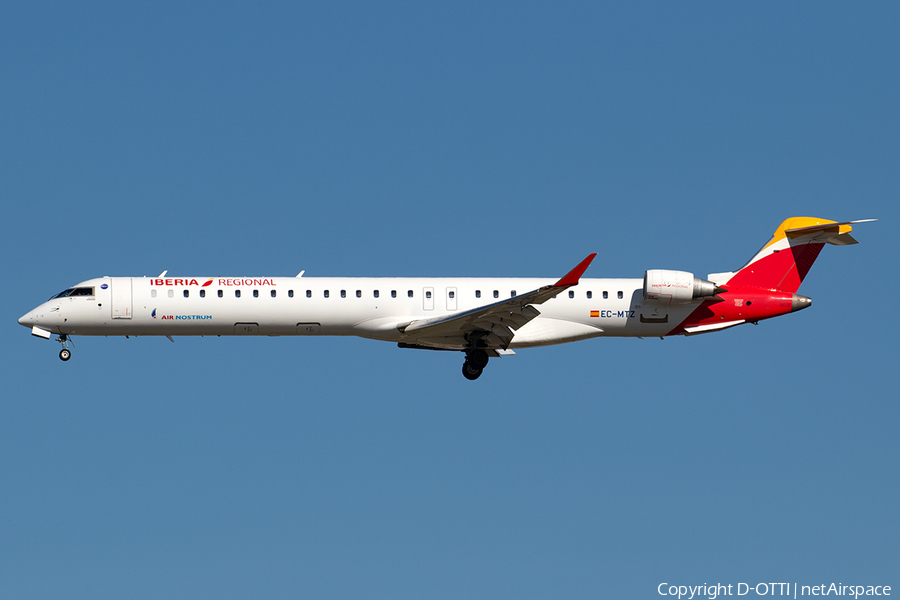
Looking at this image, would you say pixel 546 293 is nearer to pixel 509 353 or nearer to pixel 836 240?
pixel 509 353

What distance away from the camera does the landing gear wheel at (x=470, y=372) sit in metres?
34.8

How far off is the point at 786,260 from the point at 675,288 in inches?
174

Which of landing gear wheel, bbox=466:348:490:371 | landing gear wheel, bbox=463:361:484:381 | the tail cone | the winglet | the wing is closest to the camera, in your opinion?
the winglet

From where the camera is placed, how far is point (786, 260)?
36438mm

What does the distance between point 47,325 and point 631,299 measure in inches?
699

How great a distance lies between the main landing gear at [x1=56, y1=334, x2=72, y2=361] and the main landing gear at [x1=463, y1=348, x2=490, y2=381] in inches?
474

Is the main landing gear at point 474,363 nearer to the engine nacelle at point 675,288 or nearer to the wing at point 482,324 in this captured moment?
the wing at point 482,324

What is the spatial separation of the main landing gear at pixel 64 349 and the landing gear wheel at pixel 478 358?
12.1m

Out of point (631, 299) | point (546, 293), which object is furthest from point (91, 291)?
point (631, 299)

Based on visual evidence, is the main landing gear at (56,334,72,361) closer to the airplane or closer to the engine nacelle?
the airplane

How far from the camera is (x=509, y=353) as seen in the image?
35.0m

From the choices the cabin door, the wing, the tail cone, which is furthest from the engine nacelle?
the cabin door

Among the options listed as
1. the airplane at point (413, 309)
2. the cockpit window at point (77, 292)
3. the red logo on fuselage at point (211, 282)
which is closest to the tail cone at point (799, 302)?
the airplane at point (413, 309)

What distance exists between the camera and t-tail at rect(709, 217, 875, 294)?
36.2 m
